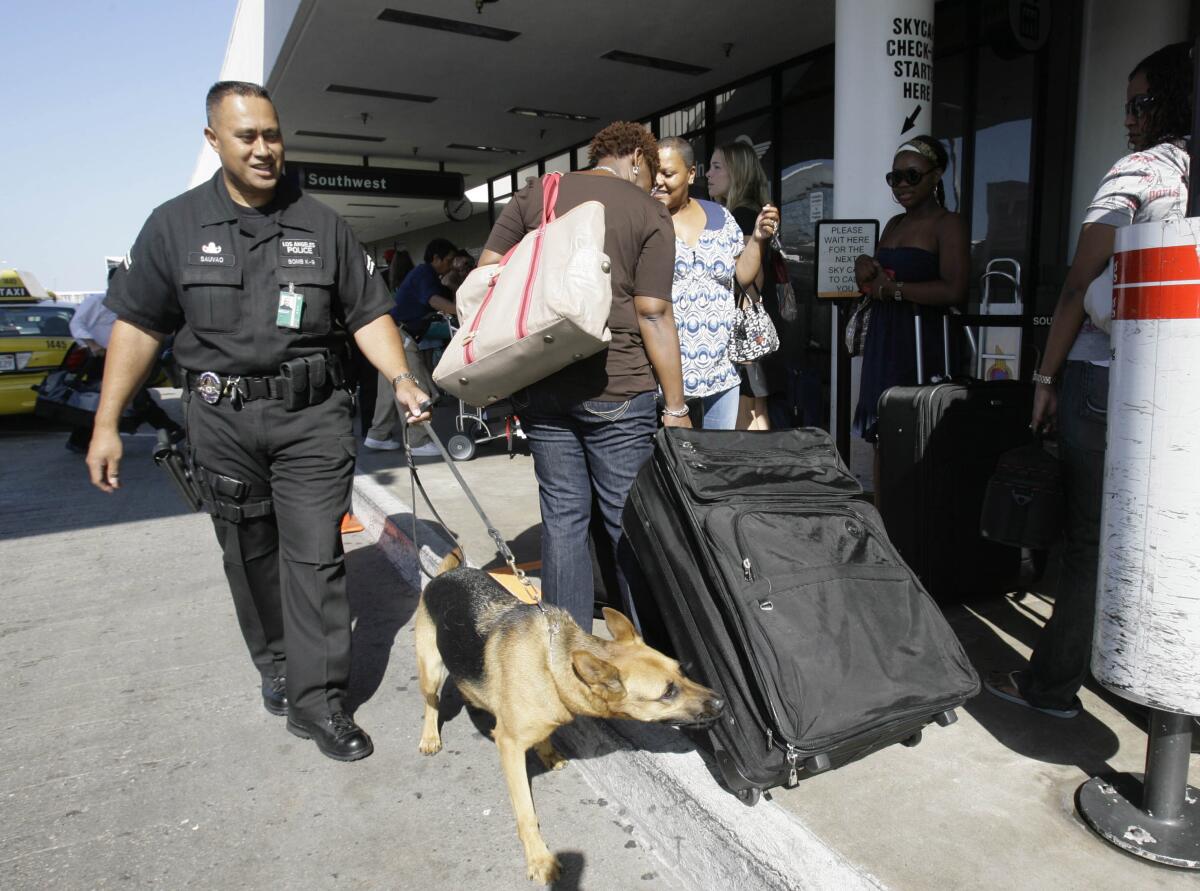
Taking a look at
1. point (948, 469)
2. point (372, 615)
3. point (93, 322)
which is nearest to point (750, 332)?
point (948, 469)

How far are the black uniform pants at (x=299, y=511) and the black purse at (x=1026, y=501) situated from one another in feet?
7.45

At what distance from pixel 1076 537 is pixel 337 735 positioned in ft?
8.58

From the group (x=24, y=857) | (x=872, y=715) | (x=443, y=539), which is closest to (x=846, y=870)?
(x=872, y=715)

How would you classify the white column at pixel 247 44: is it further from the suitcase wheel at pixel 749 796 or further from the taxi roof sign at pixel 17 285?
the suitcase wheel at pixel 749 796

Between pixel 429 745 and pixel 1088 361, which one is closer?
pixel 1088 361

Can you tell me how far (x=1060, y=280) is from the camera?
23.1ft

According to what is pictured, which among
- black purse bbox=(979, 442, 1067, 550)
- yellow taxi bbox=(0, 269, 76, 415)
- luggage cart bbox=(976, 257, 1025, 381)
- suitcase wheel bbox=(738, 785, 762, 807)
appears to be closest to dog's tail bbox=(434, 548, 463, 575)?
suitcase wheel bbox=(738, 785, 762, 807)

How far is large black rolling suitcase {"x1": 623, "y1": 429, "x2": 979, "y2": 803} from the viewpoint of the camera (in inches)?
83.0

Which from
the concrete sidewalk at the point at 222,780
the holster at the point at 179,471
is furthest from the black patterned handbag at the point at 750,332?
the holster at the point at 179,471

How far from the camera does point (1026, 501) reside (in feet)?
8.46

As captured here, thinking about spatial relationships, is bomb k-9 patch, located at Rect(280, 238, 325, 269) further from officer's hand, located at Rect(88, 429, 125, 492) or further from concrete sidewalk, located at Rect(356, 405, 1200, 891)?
concrete sidewalk, located at Rect(356, 405, 1200, 891)

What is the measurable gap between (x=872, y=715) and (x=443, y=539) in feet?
10.6

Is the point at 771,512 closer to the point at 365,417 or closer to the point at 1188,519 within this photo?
the point at 1188,519

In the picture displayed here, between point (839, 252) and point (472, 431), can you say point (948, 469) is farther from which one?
point (472, 431)
